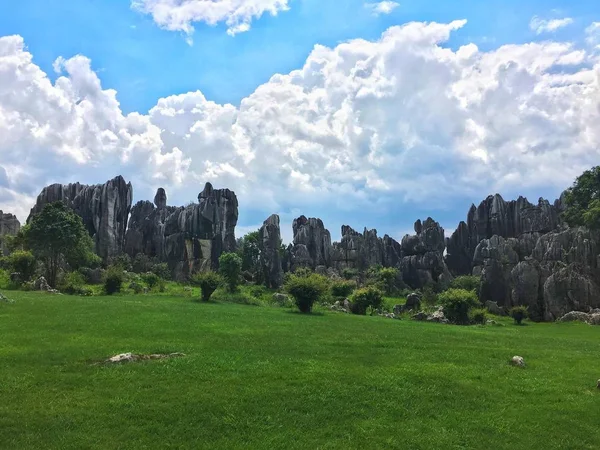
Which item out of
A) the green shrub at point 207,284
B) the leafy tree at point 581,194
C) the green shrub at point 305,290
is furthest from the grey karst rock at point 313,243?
the green shrub at point 305,290

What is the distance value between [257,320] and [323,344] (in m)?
8.45

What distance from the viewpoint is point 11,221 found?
100750 millimetres

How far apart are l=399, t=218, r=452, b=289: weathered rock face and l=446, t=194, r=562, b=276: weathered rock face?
4735 millimetres

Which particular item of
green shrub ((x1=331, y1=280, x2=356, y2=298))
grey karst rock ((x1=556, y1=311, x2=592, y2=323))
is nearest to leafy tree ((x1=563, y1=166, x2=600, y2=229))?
grey karst rock ((x1=556, y1=311, x2=592, y2=323))

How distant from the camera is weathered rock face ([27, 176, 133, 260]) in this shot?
299ft

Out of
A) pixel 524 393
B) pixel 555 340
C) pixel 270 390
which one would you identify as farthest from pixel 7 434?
pixel 555 340

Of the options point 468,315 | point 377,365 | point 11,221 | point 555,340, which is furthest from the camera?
point 11,221

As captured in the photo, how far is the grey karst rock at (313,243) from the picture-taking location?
102 m

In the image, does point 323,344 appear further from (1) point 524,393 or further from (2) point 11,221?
(2) point 11,221

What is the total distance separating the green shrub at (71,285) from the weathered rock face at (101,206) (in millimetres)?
34951

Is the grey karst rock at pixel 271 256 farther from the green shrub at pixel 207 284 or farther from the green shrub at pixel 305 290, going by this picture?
the green shrub at pixel 305 290

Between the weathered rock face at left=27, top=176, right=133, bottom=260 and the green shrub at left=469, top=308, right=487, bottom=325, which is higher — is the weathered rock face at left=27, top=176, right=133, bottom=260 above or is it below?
above

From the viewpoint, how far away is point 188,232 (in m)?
94.2

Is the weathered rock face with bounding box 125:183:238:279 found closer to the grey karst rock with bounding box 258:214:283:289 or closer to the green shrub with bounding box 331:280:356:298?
the grey karst rock with bounding box 258:214:283:289
